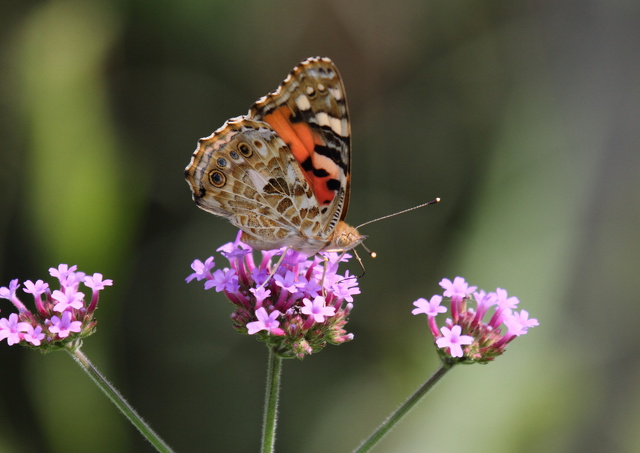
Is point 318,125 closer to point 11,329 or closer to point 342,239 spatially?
point 342,239

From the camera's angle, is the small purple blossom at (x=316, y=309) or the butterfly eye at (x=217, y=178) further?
the butterfly eye at (x=217, y=178)

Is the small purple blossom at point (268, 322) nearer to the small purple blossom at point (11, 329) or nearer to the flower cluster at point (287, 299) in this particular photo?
the flower cluster at point (287, 299)

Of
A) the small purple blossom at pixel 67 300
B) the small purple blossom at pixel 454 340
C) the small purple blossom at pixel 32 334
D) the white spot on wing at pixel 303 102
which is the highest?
the white spot on wing at pixel 303 102

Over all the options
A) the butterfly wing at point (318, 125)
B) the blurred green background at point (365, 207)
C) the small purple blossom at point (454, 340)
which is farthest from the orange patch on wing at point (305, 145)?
the blurred green background at point (365, 207)

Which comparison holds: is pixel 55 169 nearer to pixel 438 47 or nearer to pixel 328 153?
pixel 328 153

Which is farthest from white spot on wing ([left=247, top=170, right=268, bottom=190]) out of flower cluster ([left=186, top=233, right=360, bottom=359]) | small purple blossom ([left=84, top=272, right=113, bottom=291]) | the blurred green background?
the blurred green background

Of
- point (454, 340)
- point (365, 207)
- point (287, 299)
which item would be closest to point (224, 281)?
point (287, 299)
